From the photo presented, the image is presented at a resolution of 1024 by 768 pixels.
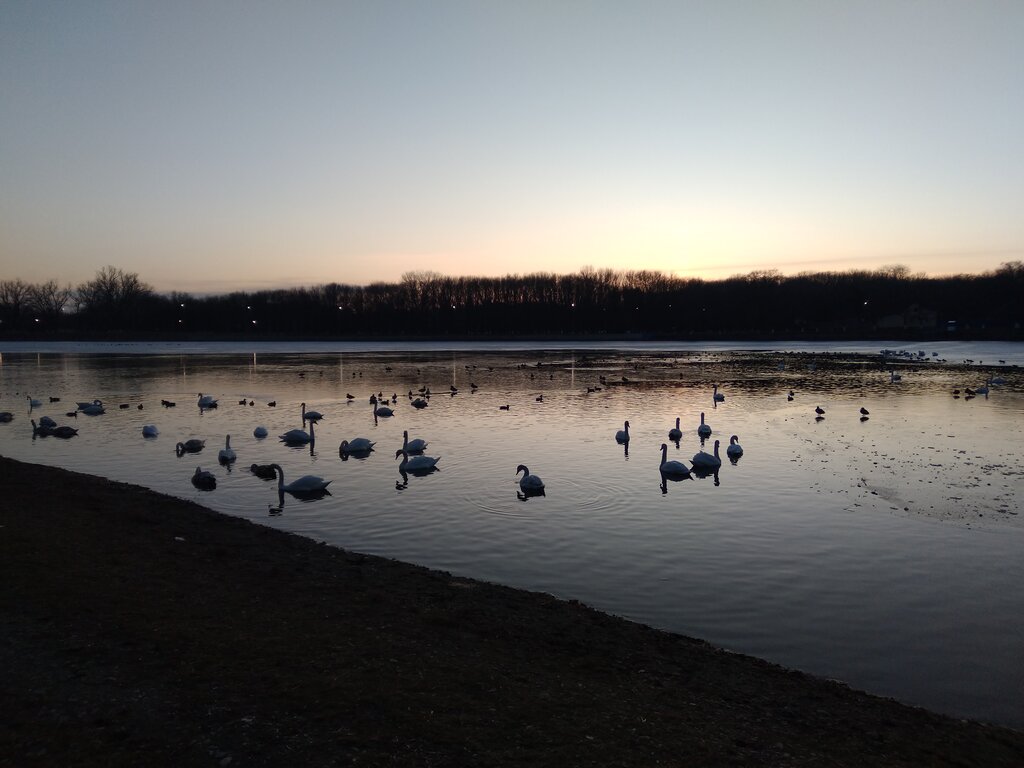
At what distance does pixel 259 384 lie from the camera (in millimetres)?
46219

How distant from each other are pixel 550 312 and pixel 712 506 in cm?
13449

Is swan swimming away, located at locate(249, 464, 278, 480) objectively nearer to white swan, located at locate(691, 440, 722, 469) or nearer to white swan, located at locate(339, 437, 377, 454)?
white swan, located at locate(339, 437, 377, 454)

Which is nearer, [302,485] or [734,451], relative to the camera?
[302,485]

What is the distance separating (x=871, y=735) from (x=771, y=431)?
789 inches

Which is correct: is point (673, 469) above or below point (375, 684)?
below

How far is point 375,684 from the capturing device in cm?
638

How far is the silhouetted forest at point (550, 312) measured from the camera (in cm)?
12988

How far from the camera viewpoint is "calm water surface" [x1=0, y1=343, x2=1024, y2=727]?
29.5ft

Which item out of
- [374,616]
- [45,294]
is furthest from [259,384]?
[45,294]

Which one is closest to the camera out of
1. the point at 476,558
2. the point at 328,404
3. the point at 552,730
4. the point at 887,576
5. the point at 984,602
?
the point at 552,730

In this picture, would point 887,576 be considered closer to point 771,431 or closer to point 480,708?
point 480,708

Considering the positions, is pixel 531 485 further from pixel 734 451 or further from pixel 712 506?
pixel 734 451

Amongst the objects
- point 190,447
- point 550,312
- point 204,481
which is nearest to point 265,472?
point 204,481

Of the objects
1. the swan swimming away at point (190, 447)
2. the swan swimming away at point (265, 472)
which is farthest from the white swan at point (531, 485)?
the swan swimming away at point (190, 447)
